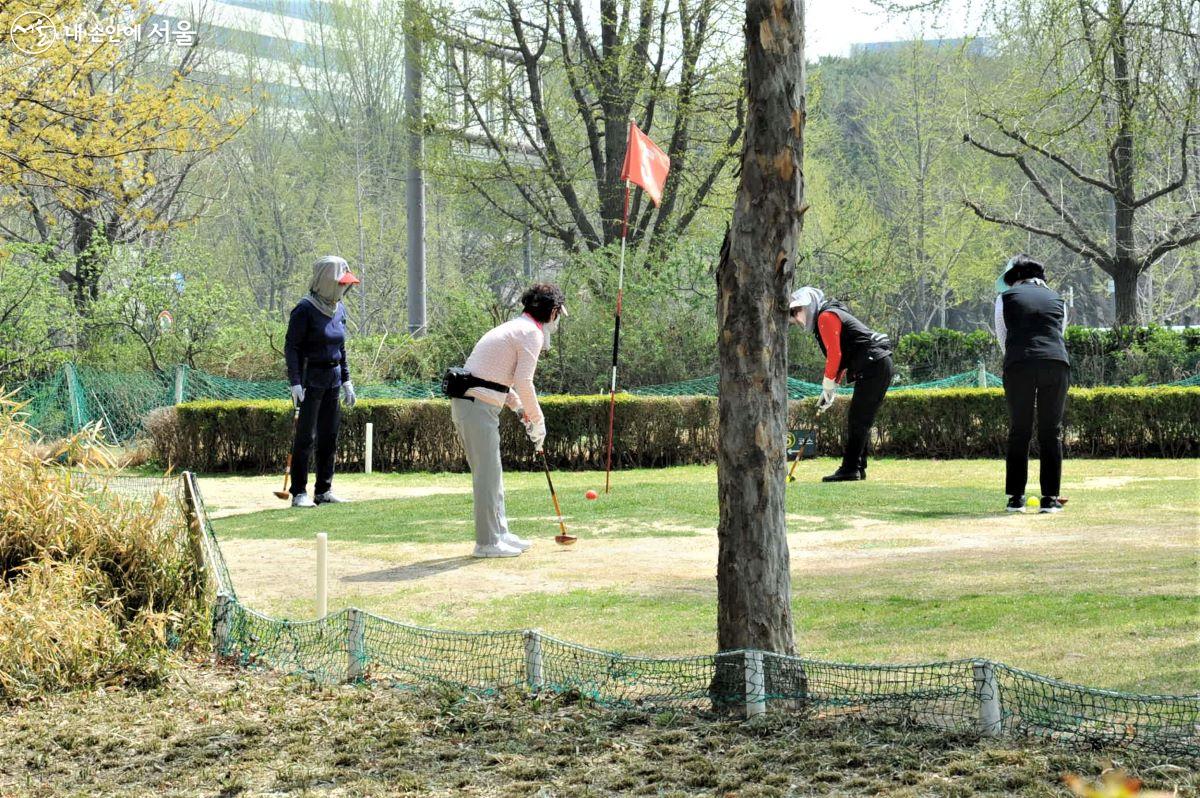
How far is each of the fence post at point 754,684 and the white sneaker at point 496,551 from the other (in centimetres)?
381

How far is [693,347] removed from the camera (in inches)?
808

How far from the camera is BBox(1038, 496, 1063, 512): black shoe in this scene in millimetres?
9312

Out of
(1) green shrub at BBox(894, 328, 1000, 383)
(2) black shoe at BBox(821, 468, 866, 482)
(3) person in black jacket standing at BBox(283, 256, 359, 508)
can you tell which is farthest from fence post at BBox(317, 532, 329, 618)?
(1) green shrub at BBox(894, 328, 1000, 383)

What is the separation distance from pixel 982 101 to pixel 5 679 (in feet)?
58.8

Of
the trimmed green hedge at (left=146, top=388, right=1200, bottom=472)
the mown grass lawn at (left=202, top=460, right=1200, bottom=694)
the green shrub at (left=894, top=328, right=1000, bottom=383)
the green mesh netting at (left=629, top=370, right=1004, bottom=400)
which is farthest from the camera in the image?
the green shrub at (left=894, top=328, right=1000, bottom=383)

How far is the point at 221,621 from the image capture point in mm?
6219

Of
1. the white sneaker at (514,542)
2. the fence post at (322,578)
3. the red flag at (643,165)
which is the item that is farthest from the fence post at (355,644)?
the red flag at (643,165)

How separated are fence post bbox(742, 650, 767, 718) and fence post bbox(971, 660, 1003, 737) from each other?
0.80 meters

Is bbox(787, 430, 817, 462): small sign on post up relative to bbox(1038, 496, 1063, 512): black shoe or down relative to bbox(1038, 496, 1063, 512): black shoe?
up

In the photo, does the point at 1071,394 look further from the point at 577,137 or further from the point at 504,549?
the point at 577,137

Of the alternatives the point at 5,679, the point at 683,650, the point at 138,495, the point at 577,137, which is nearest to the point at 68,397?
the point at 577,137

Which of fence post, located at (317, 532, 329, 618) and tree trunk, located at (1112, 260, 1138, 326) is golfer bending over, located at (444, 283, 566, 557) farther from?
tree trunk, located at (1112, 260, 1138, 326)

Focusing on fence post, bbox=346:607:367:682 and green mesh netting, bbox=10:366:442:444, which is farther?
green mesh netting, bbox=10:366:442:444

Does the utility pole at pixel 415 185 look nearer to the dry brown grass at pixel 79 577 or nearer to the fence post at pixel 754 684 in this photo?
the dry brown grass at pixel 79 577
